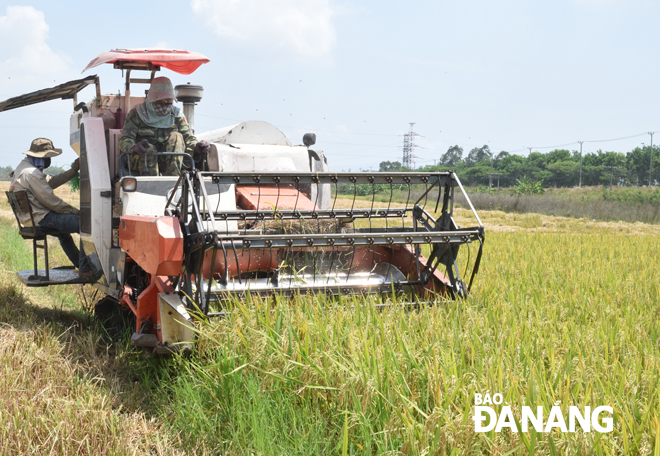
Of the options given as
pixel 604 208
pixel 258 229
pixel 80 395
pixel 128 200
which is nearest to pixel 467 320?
pixel 258 229

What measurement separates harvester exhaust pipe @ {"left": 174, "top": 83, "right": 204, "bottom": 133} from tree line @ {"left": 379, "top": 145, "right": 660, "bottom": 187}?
207 ft

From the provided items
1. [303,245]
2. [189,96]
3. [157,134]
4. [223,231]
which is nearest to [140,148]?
[157,134]

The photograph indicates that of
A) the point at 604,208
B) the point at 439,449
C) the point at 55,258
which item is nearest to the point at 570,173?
the point at 604,208

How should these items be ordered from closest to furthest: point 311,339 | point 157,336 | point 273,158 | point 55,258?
point 311,339 < point 157,336 < point 273,158 < point 55,258

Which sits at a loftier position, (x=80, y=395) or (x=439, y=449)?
(x=439, y=449)

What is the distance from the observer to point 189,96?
729 centimetres

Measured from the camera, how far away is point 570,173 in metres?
83.2

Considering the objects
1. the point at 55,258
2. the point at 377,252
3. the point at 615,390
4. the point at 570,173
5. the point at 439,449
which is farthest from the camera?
the point at 570,173

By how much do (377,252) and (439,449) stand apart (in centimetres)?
308

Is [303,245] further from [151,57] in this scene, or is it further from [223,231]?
[151,57]

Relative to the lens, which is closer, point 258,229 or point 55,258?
point 258,229

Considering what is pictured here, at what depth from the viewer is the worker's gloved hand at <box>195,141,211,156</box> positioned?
591cm

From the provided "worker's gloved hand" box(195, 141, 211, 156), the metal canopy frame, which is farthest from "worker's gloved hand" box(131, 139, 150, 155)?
the metal canopy frame

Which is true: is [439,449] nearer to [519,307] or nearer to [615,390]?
[615,390]
